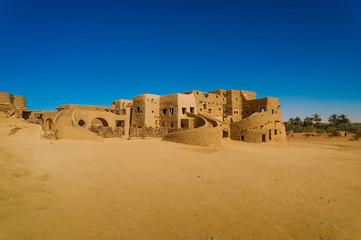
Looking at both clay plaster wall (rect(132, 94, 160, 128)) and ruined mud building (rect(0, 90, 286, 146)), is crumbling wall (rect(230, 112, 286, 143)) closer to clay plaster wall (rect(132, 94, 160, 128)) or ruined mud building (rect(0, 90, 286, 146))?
ruined mud building (rect(0, 90, 286, 146))

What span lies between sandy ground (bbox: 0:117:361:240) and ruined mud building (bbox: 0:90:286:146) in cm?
834

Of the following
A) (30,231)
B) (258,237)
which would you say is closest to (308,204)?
(258,237)

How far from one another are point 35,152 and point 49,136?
694 cm

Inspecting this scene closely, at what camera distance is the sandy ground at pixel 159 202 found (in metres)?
3.70

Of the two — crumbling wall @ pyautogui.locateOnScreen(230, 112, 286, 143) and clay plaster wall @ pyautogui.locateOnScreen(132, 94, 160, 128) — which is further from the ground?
clay plaster wall @ pyautogui.locateOnScreen(132, 94, 160, 128)

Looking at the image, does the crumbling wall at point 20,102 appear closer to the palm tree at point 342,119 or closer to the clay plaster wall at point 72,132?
the clay plaster wall at point 72,132

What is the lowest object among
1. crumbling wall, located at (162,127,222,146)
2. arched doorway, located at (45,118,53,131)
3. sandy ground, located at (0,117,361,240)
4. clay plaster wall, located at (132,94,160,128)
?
sandy ground, located at (0,117,361,240)

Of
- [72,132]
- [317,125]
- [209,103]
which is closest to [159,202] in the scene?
[72,132]

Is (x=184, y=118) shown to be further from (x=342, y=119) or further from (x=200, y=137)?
(x=342, y=119)

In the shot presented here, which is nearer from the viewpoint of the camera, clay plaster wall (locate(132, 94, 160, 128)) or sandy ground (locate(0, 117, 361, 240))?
sandy ground (locate(0, 117, 361, 240))

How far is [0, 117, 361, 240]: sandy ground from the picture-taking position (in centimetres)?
370

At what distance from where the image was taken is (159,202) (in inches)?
194

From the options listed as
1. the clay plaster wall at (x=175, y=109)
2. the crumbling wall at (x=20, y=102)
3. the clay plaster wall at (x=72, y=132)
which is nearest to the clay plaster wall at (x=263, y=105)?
the clay plaster wall at (x=175, y=109)

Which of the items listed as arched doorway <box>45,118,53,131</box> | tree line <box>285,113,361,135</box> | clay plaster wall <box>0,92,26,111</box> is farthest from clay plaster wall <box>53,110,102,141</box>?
tree line <box>285,113,361,135</box>
